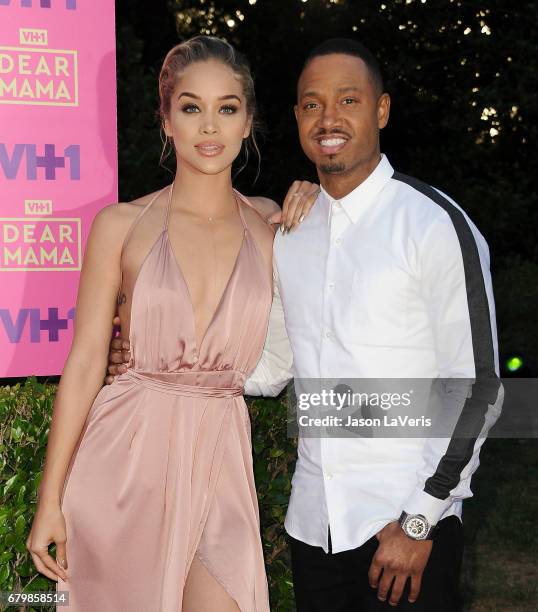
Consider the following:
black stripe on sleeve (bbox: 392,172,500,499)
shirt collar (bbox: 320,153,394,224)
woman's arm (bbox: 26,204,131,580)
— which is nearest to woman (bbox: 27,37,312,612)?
woman's arm (bbox: 26,204,131,580)

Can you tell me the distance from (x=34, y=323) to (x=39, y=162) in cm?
86

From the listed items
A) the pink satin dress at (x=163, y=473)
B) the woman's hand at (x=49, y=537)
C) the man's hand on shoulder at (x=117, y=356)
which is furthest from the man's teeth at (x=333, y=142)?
the woman's hand at (x=49, y=537)

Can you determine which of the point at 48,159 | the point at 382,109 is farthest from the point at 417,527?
the point at 48,159

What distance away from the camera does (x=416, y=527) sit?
302 centimetres

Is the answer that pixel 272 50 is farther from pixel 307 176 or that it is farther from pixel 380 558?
pixel 380 558

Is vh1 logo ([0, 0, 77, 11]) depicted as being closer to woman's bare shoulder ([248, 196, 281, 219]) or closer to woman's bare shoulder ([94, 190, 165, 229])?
woman's bare shoulder ([248, 196, 281, 219])

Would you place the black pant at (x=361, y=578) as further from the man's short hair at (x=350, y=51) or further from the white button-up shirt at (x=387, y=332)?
the man's short hair at (x=350, y=51)

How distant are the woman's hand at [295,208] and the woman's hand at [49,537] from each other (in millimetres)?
1344

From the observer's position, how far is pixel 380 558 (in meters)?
3.07

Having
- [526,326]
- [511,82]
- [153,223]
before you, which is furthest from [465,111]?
[153,223]

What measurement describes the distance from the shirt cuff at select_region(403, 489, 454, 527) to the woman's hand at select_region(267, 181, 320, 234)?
1146 mm

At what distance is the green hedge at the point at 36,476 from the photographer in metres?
4.07

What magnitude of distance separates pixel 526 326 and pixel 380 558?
10.4 metres

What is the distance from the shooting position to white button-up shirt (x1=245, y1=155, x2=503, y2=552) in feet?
9.95
